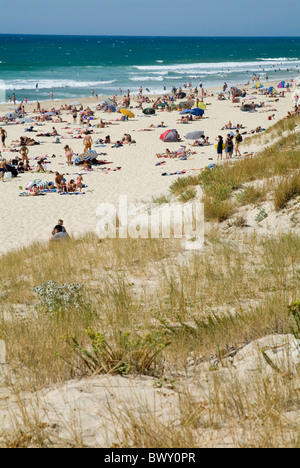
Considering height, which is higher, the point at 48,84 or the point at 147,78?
the point at 147,78

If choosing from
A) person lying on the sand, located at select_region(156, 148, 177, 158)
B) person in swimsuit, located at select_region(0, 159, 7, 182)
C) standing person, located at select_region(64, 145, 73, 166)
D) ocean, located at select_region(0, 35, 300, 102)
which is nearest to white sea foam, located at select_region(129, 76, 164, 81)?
ocean, located at select_region(0, 35, 300, 102)

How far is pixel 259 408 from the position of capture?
2451 mm

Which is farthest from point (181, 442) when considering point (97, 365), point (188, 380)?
point (97, 365)

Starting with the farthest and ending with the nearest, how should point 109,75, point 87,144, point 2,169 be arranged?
point 109,75 → point 87,144 → point 2,169

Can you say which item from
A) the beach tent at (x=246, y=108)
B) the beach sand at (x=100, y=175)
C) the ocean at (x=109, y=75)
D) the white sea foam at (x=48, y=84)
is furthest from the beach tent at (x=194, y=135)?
the white sea foam at (x=48, y=84)

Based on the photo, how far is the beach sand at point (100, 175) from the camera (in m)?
14.0

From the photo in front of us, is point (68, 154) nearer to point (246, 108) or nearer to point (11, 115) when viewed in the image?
point (11, 115)

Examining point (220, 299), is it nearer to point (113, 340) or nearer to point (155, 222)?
point (113, 340)

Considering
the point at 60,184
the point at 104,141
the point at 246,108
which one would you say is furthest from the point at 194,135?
the point at 246,108

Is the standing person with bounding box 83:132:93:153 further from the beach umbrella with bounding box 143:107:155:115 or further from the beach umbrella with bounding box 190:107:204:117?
the beach umbrella with bounding box 143:107:155:115

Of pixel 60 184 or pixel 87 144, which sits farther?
pixel 87 144

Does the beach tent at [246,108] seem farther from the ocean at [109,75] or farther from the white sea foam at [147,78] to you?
the white sea foam at [147,78]

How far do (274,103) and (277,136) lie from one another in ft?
78.1

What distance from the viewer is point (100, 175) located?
19.9m
